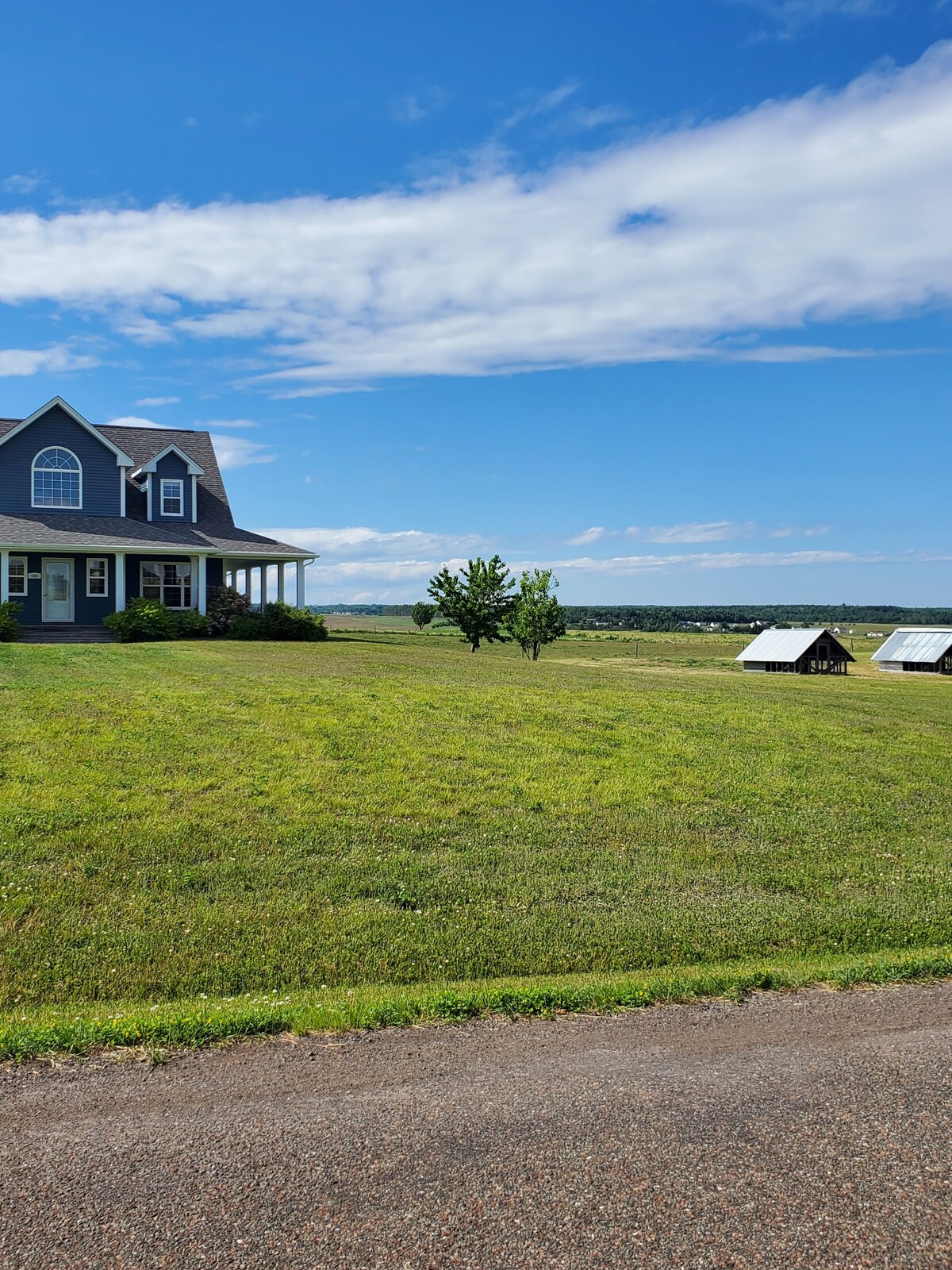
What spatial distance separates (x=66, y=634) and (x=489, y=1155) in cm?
3044

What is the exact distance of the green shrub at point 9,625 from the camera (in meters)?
28.5

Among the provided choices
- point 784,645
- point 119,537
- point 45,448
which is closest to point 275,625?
point 119,537

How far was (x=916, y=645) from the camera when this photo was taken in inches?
2347

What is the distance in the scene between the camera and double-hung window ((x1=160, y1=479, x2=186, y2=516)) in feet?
122

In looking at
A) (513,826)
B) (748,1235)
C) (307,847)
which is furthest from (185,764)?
(748,1235)

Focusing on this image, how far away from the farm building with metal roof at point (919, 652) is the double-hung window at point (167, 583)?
146 feet

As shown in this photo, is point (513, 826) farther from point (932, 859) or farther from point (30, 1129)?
point (30, 1129)

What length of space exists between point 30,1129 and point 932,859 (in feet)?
32.8

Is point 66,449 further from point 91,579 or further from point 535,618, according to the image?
point 535,618

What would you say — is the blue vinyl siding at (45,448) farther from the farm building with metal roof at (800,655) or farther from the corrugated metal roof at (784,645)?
the corrugated metal roof at (784,645)

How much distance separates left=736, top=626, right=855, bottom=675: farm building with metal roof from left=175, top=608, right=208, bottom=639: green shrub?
35.1 meters

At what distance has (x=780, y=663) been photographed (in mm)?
56219

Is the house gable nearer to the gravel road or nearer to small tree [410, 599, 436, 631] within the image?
the gravel road

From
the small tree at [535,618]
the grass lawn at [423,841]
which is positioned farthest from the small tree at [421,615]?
the grass lawn at [423,841]
